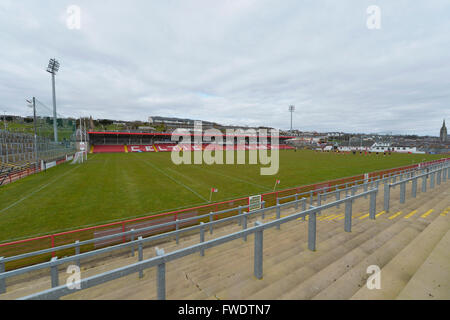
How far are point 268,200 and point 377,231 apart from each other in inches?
378

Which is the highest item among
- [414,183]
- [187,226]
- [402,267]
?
[414,183]

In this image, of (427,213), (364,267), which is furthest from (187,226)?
(427,213)

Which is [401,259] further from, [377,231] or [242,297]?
[242,297]

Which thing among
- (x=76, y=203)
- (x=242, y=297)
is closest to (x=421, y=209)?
(x=242, y=297)

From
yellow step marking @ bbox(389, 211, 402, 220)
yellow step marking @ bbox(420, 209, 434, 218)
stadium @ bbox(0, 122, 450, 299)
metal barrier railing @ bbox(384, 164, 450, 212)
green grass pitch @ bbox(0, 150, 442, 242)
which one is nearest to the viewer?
stadium @ bbox(0, 122, 450, 299)

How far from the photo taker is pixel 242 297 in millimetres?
2973

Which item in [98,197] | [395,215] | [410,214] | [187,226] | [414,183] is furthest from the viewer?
[98,197]

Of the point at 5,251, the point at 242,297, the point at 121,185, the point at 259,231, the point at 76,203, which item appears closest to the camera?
the point at 242,297

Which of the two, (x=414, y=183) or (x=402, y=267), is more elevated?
(x=414, y=183)

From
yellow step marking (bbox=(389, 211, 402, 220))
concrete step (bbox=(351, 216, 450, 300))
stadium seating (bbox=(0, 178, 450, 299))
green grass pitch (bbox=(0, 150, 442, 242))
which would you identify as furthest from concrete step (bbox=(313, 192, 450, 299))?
green grass pitch (bbox=(0, 150, 442, 242))

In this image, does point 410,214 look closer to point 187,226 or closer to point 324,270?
point 324,270

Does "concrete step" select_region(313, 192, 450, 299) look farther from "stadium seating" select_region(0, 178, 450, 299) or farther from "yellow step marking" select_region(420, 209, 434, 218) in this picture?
"yellow step marking" select_region(420, 209, 434, 218)

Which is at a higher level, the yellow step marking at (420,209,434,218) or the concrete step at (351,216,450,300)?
the concrete step at (351,216,450,300)

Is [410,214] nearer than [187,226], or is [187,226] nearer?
[410,214]
